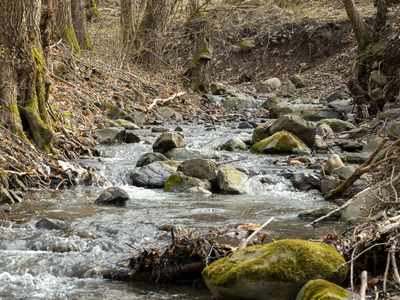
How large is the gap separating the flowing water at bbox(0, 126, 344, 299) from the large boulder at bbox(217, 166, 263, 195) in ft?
0.69

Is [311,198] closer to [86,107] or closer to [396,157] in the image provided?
[396,157]

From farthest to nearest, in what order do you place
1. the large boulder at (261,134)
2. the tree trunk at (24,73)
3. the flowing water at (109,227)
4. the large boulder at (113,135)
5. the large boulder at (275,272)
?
the large boulder at (261,134)
the large boulder at (113,135)
the tree trunk at (24,73)
the flowing water at (109,227)
the large boulder at (275,272)

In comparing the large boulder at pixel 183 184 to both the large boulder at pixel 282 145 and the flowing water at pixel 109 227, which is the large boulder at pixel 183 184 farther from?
the large boulder at pixel 282 145

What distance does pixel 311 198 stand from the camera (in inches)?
262

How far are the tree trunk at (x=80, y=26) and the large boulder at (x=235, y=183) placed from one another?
927 cm

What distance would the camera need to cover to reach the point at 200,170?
24.3ft

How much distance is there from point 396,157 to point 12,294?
354 centimetres

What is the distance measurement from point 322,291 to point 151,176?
5.29 m

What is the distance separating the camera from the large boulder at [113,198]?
598 centimetres

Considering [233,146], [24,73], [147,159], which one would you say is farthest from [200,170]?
A: [24,73]

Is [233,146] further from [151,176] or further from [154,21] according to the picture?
[154,21]

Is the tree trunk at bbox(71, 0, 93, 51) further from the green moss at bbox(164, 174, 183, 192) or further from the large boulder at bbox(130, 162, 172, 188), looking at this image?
the green moss at bbox(164, 174, 183, 192)

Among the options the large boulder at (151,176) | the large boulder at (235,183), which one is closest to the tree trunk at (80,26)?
the large boulder at (151,176)

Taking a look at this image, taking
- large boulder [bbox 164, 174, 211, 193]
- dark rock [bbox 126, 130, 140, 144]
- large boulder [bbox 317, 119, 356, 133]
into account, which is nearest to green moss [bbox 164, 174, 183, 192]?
large boulder [bbox 164, 174, 211, 193]
